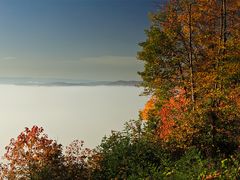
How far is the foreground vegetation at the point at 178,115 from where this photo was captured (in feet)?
111

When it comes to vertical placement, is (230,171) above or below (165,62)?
below

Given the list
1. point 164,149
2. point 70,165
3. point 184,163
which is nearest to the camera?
point 184,163

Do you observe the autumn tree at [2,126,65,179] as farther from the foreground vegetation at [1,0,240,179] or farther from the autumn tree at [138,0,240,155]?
the autumn tree at [138,0,240,155]

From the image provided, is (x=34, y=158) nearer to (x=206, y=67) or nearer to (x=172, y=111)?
(x=172, y=111)

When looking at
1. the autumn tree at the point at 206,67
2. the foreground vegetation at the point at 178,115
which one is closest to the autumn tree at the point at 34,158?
the foreground vegetation at the point at 178,115

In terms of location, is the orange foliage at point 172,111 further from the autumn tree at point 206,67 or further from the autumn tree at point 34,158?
the autumn tree at point 34,158

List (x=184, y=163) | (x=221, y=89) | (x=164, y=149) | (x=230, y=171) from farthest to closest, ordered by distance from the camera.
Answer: (x=221, y=89), (x=164, y=149), (x=184, y=163), (x=230, y=171)

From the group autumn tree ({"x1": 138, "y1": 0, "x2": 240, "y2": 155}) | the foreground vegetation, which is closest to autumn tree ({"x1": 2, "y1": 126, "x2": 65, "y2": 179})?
the foreground vegetation

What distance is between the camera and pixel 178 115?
41969mm

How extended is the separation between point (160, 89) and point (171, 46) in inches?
169

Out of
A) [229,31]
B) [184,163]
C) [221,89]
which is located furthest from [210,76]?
[184,163]

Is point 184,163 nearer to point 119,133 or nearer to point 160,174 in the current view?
point 160,174

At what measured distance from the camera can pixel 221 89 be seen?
133 feet

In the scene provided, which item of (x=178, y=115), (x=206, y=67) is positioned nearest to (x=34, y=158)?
(x=178, y=115)
